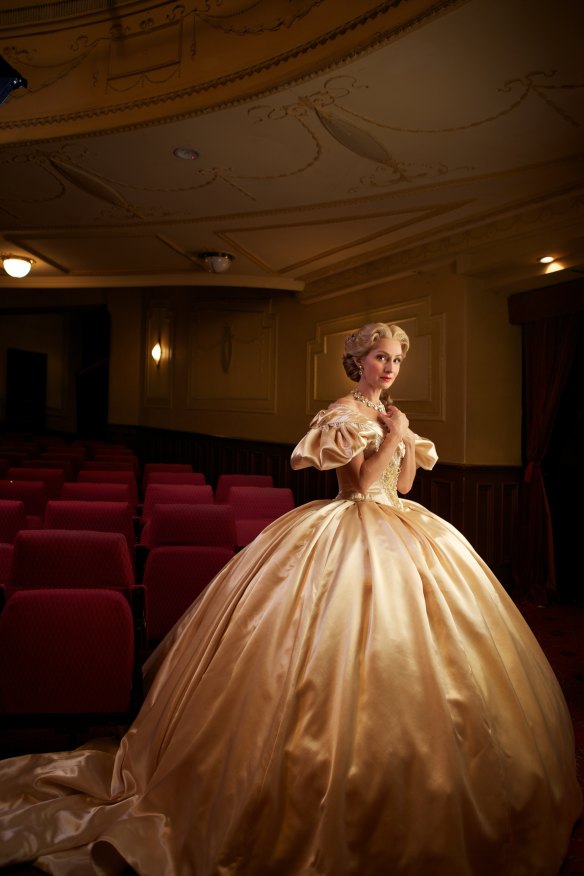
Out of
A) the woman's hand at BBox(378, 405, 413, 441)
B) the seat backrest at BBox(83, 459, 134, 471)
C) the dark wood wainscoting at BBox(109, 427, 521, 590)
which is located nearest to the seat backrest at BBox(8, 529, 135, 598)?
the woman's hand at BBox(378, 405, 413, 441)

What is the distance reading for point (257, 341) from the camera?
25.0 feet

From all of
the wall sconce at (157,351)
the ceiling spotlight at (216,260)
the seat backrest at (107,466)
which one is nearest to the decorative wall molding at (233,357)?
the wall sconce at (157,351)

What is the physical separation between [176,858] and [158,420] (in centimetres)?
800

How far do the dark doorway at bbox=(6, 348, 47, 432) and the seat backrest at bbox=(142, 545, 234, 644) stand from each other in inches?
424

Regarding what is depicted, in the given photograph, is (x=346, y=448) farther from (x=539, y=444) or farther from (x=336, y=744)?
(x=539, y=444)

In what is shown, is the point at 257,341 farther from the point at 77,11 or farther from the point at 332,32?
the point at 332,32

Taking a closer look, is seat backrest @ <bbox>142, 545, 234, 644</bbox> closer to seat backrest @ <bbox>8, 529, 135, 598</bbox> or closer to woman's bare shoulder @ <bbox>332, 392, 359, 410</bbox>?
seat backrest @ <bbox>8, 529, 135, 598</bbox>

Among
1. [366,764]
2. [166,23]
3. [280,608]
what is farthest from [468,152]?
[366,764]

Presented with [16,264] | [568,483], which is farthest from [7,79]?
[568,483]

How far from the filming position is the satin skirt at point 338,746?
1.38 metres

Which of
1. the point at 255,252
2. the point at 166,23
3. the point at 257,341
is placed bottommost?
the point at 257,341

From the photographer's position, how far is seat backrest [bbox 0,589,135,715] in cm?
193

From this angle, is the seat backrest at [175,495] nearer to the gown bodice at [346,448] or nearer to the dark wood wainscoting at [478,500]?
the dark wood wainscoting at [478,500]

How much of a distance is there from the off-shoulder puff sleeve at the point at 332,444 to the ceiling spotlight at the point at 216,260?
171 inches
